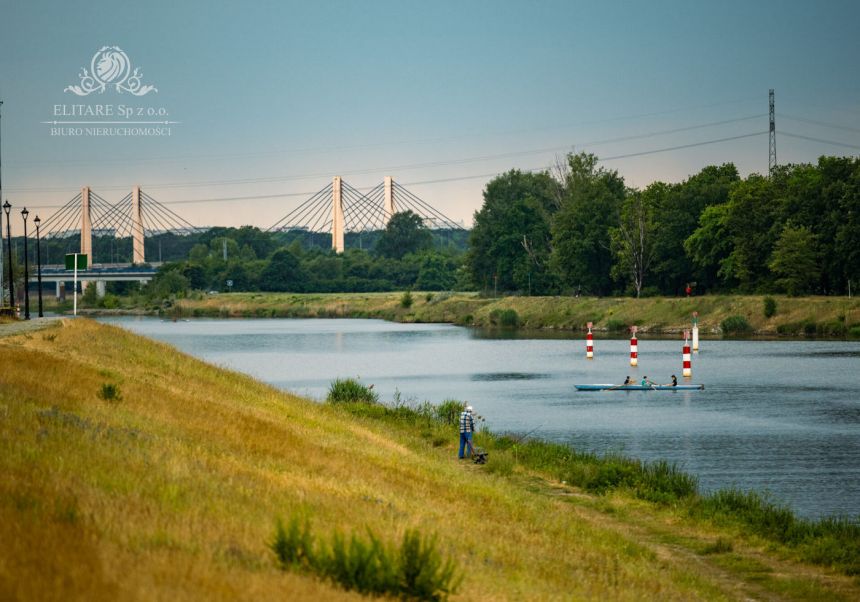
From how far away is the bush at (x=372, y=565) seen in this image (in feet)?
34.6

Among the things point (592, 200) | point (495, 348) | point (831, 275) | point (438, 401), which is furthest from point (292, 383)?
point (592, 200)

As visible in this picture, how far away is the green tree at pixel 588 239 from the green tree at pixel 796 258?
26145 millimetres

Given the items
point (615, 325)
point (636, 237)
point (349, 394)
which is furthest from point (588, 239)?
point (349, 394)

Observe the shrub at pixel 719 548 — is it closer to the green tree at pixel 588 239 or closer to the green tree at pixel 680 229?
the green tree at pixel 680 229

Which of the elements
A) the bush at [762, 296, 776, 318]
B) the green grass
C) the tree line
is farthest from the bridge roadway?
the green grass

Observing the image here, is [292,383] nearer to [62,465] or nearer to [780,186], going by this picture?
[62,465]

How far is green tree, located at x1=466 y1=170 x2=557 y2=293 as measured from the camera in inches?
4905

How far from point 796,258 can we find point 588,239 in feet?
97.1

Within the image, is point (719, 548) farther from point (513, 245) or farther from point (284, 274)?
point (284, 274)

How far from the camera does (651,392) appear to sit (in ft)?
158

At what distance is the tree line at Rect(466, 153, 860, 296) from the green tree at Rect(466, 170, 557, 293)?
0.42 ft

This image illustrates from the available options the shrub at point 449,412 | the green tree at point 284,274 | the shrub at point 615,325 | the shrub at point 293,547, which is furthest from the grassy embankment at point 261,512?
the green tree at point 284,274

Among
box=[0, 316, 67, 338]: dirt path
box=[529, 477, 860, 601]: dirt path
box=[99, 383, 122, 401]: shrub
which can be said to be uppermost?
box=[0, 316, 67, 338]: dirt path

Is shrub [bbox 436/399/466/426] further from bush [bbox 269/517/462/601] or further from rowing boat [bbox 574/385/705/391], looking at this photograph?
bush [bbox 269/517/462/601]
